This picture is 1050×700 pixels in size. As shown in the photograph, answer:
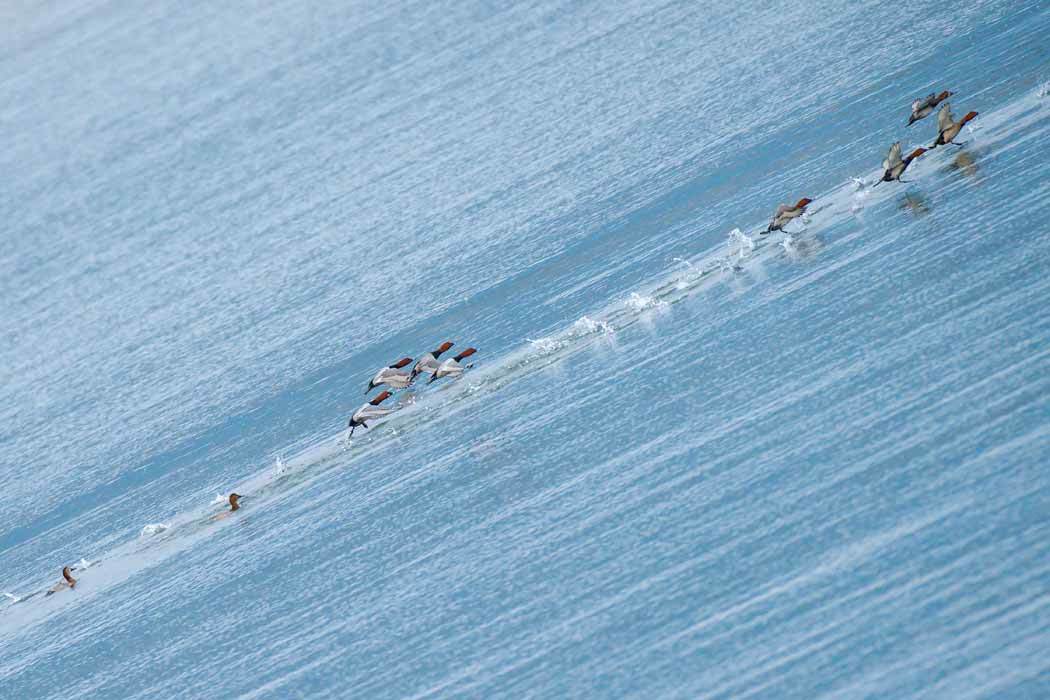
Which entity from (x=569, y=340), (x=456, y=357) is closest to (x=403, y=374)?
(x=456, y=357)

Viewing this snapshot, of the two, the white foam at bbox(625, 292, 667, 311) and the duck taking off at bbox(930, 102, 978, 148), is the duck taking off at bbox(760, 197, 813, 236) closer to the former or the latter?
the white foam at bbox(625, 292, 667, 311)

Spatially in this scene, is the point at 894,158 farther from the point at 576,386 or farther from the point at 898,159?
the point at 576,386

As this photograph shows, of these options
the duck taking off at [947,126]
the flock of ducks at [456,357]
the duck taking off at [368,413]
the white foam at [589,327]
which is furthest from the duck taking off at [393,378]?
the duck taking off at [947,126]

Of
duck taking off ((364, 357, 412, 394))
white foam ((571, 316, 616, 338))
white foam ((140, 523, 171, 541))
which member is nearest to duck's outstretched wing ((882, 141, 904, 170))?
white foam ((571, 316, 616, 338))

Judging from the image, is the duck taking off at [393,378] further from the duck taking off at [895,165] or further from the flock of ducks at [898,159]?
the duck taking off at [895,165]

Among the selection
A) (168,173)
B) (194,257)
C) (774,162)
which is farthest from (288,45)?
(774,162)

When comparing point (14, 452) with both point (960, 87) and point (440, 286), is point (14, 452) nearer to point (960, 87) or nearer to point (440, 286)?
point (440, 286)
